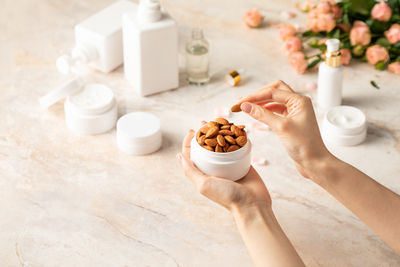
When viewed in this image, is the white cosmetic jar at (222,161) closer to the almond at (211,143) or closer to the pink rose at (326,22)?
the almond at (211,143)

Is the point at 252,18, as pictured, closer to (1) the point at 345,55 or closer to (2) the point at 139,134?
(1) the point at 345,55

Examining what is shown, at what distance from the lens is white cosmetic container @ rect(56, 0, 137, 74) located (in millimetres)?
1777

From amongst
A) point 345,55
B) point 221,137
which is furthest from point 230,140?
point 345,55

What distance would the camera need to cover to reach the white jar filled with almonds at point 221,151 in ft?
3.76

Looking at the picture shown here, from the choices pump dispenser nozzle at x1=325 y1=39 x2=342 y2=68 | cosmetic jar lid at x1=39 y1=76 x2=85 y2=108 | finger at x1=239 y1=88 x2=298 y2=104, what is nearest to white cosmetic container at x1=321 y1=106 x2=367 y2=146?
pump dispenser nozzle at x1=325 y1=39 x2=342 y2=68

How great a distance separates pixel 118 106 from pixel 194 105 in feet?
0.93

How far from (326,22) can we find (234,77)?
483 millimetres

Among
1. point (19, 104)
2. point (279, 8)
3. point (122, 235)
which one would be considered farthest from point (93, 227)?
point (279, 8)

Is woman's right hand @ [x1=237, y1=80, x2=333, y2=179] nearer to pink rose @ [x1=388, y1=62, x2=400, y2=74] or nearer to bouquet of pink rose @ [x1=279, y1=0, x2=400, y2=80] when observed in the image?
bouquet of pink rose @ [x1=279, y1=0, x2=400, y2=80]

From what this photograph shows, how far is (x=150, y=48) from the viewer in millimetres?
1644

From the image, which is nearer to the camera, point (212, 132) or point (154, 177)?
point (212, 132)

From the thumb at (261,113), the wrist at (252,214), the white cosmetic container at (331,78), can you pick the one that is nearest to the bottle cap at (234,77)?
the white cosmetic container at (331,78)

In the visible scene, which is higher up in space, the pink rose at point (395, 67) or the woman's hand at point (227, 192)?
the woman's hand at point (227, 192)

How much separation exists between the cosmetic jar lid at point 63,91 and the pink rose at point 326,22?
1017 mm
